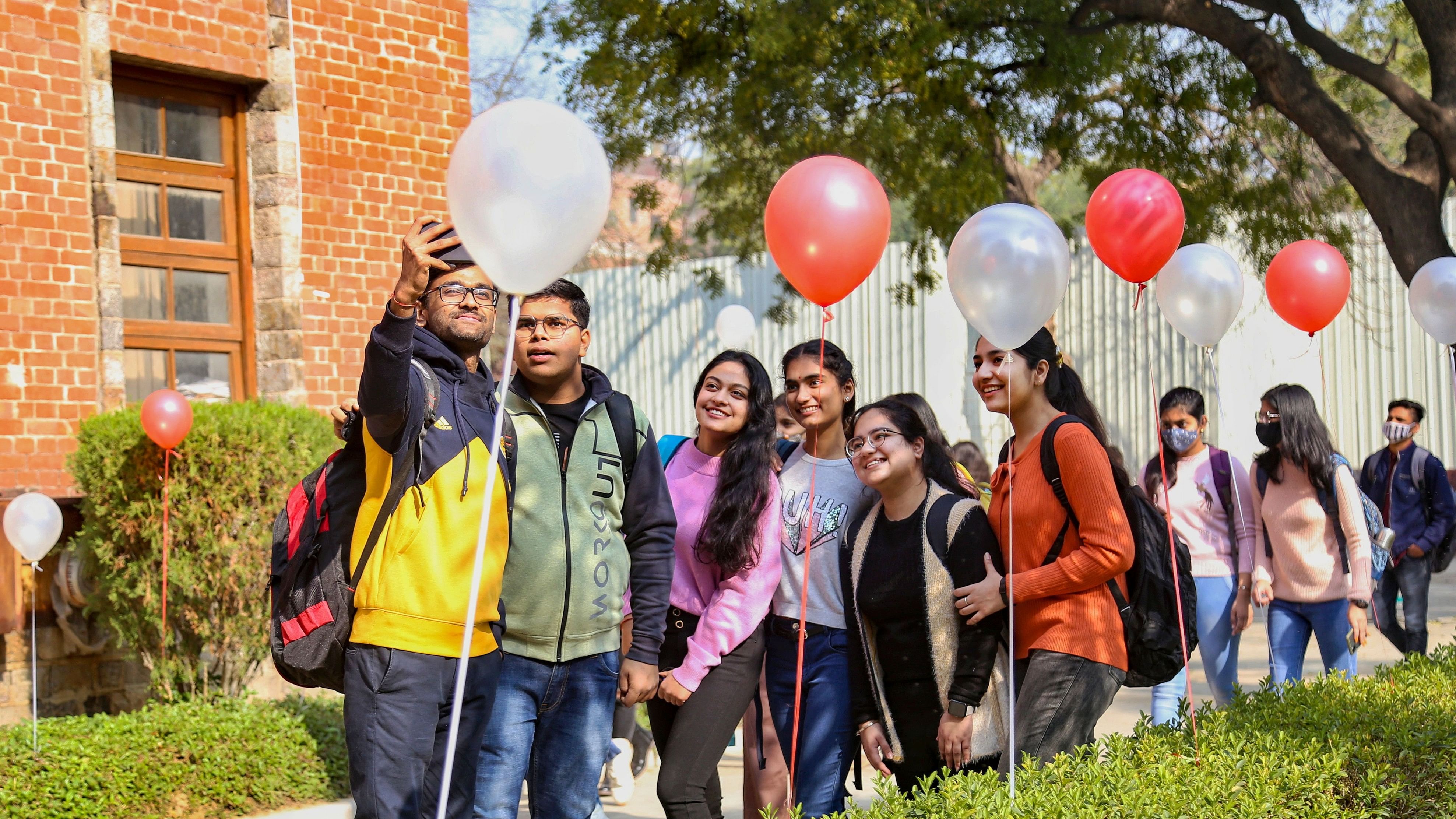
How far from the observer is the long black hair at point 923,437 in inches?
163

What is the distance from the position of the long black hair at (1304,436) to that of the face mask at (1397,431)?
206cm

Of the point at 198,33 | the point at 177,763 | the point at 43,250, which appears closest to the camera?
the point at 177,763

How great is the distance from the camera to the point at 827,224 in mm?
4039

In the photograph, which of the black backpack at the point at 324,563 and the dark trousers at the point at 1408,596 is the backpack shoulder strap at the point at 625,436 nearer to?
the black backpack at the point at 324,563

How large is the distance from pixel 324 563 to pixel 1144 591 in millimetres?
2407

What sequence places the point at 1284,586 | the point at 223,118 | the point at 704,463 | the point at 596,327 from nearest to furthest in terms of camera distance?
1. the point at 704,463
2. the point at 1284,586
3. the point at 223,118
4. the point at 596,327

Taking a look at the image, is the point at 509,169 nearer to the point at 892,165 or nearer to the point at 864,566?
the point at 864,566

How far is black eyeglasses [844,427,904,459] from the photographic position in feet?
13.4

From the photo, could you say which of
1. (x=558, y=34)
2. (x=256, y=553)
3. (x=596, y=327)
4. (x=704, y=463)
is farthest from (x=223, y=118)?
(x=596, y=327)

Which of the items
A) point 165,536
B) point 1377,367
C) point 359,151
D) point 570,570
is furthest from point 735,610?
point 1377,367

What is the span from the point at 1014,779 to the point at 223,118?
262 inches

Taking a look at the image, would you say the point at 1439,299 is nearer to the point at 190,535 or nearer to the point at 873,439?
the point at 873,439

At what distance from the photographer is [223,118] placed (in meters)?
8.09

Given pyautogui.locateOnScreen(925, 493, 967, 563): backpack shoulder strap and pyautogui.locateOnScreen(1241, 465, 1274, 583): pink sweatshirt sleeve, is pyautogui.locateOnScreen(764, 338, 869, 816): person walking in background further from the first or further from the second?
pyautogui.locateOnScreen(1241, 465, 1274, 583): pink sweatshirt sleeve
